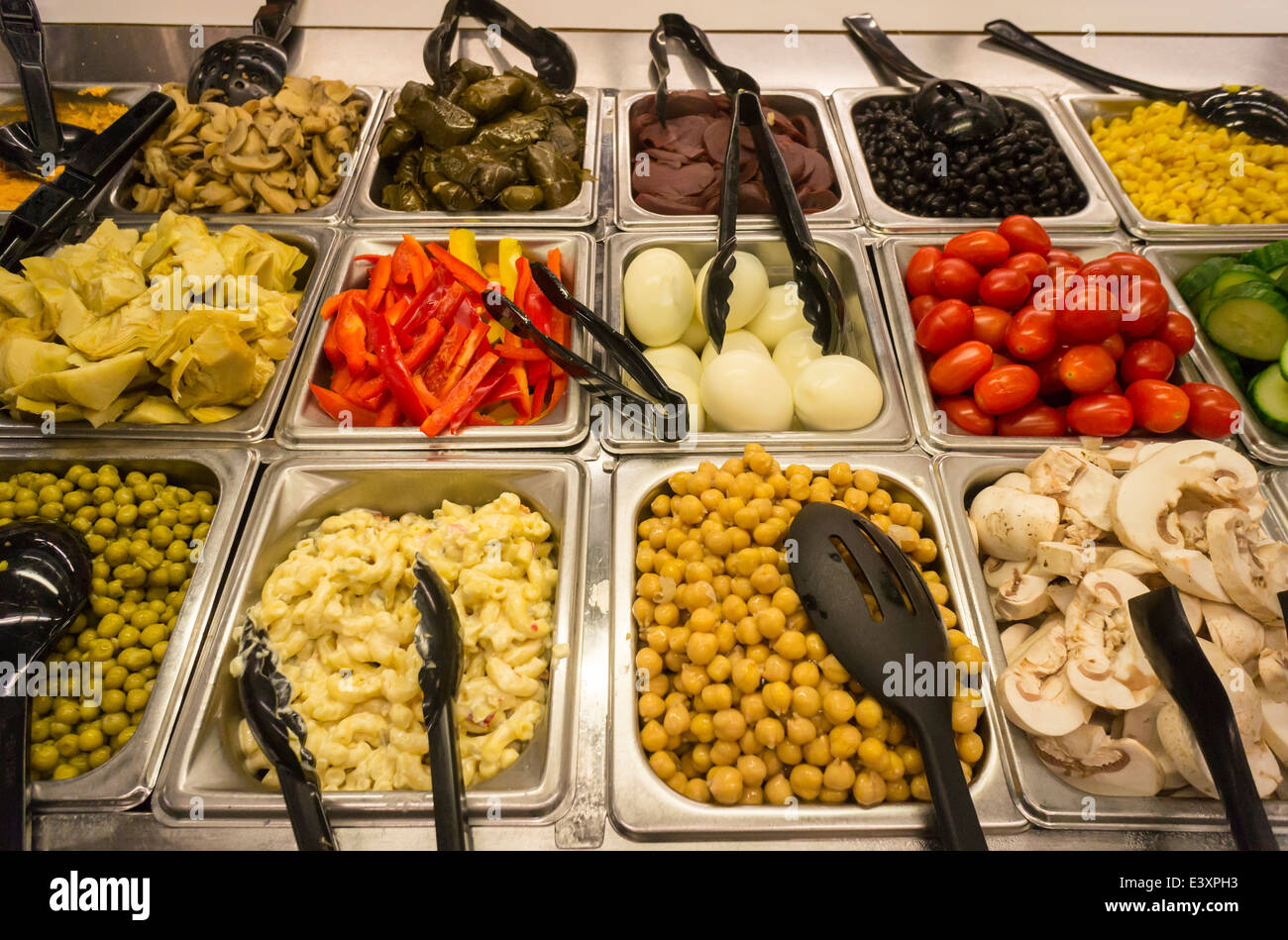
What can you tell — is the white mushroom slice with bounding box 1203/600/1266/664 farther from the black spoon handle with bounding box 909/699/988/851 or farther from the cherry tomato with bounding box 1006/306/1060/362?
the cherry tomato with bounding box 1006/306/1060/362

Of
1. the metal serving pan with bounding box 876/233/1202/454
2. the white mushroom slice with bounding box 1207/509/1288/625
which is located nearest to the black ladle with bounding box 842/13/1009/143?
the metal serving pan with bounding box 876/233/1202/454

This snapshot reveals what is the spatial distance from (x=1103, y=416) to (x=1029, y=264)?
1.54 feet

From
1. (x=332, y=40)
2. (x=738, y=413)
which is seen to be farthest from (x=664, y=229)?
(x=332, y=40)

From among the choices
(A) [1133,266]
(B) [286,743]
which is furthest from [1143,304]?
(B) [286,743]

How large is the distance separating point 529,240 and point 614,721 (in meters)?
1.66

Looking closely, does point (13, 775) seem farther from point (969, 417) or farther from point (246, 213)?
point (969, 417)

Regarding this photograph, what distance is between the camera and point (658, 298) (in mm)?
2164

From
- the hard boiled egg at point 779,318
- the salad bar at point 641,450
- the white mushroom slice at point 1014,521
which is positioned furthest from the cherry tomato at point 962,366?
the hard boiled egg at point 779,318

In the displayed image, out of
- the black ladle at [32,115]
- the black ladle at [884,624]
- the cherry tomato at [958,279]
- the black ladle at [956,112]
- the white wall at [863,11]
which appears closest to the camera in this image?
the black ladle at [884,624]

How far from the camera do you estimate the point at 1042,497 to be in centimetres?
169

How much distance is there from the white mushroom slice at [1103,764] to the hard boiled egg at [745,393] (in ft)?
3.27

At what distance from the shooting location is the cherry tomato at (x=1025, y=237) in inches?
84.0

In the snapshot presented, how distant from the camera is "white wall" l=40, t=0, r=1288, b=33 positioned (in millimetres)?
3164

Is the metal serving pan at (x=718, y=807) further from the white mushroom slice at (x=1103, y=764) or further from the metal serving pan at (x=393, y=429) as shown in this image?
the metal serving pan at (x=393, y=429)
